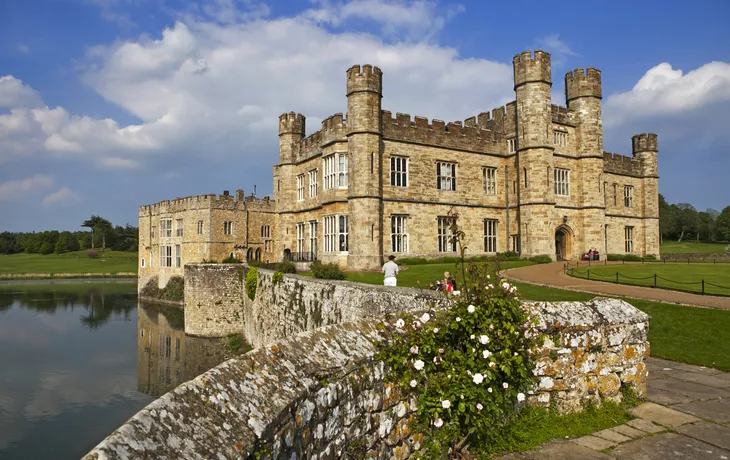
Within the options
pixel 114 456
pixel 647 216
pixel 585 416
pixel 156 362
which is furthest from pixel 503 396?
pixel 647 216

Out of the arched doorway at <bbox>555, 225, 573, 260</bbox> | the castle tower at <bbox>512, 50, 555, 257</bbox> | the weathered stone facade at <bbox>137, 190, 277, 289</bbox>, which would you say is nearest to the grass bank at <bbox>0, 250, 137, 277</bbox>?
the weathered stone facade at <bbox>137, 190, 277, 289</bbox>

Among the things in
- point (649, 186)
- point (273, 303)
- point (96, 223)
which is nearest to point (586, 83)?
point (649, 186)

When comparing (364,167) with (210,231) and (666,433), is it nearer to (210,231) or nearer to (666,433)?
(210,231)

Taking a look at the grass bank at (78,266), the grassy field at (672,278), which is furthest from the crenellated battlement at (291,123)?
the grass bank at (78,266)

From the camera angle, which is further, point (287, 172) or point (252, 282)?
point (287, 172)

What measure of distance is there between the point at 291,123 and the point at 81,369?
64.9ft

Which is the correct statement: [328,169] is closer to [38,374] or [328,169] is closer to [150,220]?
[38,374]

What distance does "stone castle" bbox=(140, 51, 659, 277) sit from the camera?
25.1 meters

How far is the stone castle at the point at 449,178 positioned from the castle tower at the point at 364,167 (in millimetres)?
55

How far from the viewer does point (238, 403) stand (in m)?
2.95

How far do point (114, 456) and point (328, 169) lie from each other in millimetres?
26160

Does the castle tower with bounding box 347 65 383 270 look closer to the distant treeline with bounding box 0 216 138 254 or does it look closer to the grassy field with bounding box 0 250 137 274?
the grassy field with bounding box 0 250 137 274

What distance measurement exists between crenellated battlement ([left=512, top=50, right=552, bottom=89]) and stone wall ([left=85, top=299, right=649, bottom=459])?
25.8 meters

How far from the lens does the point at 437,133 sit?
28.3 metres
